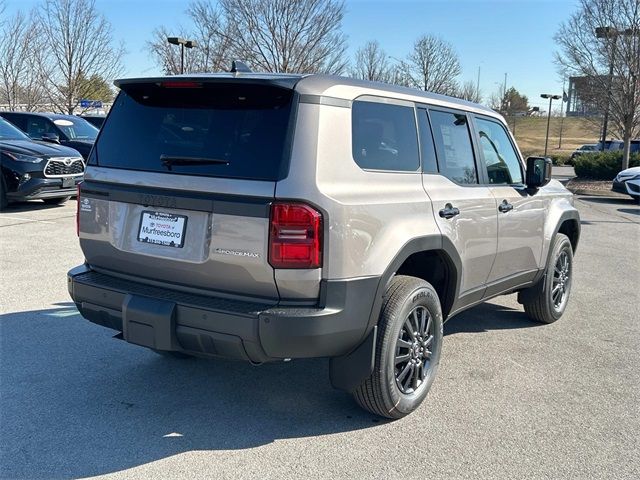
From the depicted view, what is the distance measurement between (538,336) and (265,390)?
2.68 meters

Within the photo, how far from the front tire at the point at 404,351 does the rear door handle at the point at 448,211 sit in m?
0.46

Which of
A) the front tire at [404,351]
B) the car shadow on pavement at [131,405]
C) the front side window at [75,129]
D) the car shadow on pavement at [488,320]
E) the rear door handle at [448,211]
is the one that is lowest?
the car shadow on pavement at [131,405]

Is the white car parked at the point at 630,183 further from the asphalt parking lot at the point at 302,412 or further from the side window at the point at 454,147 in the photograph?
the side window at the point at 454,147

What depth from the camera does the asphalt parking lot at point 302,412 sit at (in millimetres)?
3121

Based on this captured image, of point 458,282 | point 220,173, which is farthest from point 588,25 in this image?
point 220,173

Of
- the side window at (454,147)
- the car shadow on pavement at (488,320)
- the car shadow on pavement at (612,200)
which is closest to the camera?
the side window at (454,147)

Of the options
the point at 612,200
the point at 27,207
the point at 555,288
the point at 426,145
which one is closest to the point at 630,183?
the point at 612,200

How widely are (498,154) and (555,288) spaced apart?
1.65 meters

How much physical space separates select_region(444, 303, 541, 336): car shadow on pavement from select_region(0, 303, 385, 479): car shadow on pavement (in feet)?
5.30

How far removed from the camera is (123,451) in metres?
3.18

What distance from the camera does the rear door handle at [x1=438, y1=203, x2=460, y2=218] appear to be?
150 inches

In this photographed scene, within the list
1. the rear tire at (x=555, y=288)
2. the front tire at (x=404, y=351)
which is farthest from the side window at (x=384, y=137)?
the rear tire at (x=555, y=288)

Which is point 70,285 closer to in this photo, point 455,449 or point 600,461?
point 455,449

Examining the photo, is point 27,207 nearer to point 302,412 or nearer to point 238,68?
point 238,68
